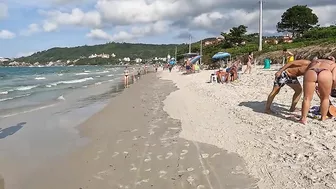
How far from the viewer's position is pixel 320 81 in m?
7.27

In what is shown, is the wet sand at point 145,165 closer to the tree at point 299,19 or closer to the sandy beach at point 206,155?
the sandy beach at point 206,155

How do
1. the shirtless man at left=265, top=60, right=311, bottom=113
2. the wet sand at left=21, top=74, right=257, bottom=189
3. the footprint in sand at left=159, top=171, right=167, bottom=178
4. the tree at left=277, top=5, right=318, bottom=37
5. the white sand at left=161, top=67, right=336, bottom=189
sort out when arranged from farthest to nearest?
1. the tree at left=277, top=5, right=318, bottom=37
2. the shirtless man at left=265, top=60, right=311, bottom=113
3. the footprint in sand at left=159, top=171, right=167, bottom=178
4. the wet sand at left=21, top=74, right=257, bottom=189
5. the white sand at left=161, top=67, right=336, bottom=189

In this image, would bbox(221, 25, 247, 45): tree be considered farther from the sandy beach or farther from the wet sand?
the wet sand

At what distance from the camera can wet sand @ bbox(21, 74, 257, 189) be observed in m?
5.08

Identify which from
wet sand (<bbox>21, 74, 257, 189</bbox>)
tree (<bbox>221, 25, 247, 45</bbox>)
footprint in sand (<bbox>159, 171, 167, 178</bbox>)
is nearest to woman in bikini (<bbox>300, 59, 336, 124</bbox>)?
wet sand (<bbox>21, 74, 257, 189</bbox>)

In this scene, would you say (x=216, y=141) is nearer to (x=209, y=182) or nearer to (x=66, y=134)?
(x=209, y=182)

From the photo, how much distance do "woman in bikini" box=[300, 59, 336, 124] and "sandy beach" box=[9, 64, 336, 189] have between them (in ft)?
1.17

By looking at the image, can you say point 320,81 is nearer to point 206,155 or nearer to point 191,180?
point 206,155

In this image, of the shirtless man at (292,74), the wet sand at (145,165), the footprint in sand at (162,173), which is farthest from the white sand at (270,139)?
the footprint in sand at (162,173)

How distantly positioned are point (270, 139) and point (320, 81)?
1.77m

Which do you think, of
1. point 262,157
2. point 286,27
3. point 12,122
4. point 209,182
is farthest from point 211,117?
point 286,27

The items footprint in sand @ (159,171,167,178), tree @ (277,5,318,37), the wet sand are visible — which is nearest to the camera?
the wet sand

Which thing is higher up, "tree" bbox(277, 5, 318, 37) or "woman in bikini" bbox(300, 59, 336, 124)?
"tree" bbox(277, 5, 318, 37)

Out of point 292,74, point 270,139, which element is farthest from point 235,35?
point 270,139
